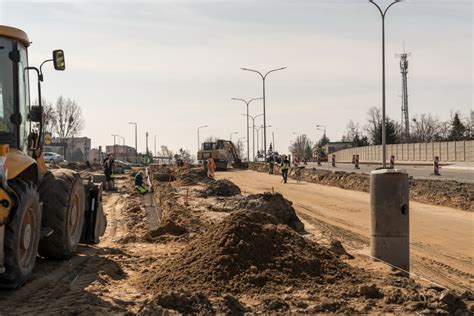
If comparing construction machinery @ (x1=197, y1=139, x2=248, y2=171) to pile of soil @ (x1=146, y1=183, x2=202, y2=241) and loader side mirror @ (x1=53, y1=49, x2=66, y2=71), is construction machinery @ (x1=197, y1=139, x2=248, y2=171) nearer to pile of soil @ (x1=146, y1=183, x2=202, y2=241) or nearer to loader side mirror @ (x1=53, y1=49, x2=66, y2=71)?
pile of soil @ (x1=146, y1=183, x2=202, y2=241)

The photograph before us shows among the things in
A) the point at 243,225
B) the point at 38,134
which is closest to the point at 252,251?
the point at 243,225

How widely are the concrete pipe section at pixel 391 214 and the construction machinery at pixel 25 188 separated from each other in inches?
186

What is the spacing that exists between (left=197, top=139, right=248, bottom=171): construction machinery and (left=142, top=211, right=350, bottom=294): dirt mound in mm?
47575

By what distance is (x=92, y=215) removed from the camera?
11.3 meters

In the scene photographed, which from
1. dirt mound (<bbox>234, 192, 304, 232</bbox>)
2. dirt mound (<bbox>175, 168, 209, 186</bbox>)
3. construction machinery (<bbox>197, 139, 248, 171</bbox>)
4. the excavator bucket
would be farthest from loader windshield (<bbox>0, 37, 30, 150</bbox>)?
construction machinery (<bbox>197, 139, 248, 171</bbox>)

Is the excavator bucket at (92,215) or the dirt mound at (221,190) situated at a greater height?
the excavator bucket at (92,215)

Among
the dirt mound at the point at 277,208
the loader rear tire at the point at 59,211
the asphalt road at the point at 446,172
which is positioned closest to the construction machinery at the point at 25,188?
the loader rear tire at the point at 59,211

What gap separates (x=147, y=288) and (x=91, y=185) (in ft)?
14.2

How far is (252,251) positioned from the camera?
26.1 ft

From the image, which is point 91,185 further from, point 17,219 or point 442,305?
point 442,305

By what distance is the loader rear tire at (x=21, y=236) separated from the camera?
23.2ft

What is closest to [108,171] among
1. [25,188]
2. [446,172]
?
[25,188]

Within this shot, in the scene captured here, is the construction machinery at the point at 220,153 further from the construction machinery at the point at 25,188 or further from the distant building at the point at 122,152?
the construction machinery at the point at 25,188

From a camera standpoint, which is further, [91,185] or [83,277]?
[91,185]
